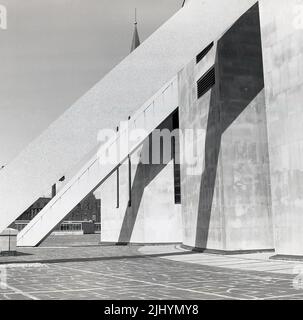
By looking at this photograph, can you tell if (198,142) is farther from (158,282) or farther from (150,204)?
(158,282)

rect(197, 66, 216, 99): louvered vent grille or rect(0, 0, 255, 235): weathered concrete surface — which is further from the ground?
rect(197, 66, 216, 99): louvered vent grille

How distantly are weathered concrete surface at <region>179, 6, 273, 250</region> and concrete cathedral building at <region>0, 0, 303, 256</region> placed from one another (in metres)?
0.04

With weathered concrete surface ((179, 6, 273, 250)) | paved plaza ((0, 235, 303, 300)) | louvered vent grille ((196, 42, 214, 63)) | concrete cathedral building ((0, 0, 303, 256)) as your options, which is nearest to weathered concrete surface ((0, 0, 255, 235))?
concrete cathedral building ((0, 0, 303, 256))

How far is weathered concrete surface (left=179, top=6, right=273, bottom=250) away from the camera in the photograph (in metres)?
17.5

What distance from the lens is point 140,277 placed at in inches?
401

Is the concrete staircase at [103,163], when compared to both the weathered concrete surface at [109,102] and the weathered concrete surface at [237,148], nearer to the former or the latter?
the weathered concrete surface at [237,148]

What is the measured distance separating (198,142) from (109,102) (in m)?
9.97

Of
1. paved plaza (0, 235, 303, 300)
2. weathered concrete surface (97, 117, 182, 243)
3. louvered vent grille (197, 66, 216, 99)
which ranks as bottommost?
paved plaza (0, 235, 303, 300)

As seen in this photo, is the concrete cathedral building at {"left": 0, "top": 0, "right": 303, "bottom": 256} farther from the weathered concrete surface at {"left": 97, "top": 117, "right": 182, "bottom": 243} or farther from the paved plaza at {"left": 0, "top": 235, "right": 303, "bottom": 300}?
the paved plaza at {"left": 0, "top": 235, "right": 303, "bottom": 300}
